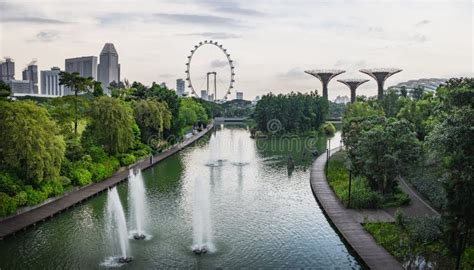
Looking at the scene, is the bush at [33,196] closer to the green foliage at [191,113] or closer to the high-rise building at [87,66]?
the green foliage at [191,113]

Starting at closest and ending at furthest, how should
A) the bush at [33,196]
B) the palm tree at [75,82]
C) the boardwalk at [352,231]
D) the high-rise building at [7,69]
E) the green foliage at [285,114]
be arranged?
the boardwalk at [352,231]
the bush at [33,196]
the palm tree at [75,82]
the green foliage at [285,114]
the high-rise building at [7,69]

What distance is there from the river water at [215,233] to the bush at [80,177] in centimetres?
159

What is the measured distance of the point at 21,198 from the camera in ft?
65.7

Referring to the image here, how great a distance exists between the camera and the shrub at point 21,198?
65.3 ft

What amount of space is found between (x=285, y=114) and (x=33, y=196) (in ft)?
144

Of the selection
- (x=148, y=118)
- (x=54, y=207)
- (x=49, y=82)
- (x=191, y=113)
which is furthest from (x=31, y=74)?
(x=54, y=207)

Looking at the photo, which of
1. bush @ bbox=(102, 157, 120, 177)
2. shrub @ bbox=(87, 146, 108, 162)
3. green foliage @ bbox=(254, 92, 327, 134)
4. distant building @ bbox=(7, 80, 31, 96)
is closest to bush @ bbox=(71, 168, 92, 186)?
bush @ bbox=(102, 157, 120, 177)

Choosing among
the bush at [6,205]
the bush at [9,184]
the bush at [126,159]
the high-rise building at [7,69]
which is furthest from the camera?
the high-rise building at [7,69]

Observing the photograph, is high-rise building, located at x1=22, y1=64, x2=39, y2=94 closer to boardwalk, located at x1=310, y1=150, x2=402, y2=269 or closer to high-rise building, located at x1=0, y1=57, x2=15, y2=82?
high-rise building, located at x1=0, y1=57, x2=15, y2=82

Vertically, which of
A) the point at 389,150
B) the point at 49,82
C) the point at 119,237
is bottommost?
the point at 119,237

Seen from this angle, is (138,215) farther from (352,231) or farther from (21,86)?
(21,86)

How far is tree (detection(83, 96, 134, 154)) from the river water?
3.32 metres

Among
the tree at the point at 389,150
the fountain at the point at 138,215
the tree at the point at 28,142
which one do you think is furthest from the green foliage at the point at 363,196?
the tree at the point at 28,142

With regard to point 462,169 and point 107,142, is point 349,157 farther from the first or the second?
point 107,142
